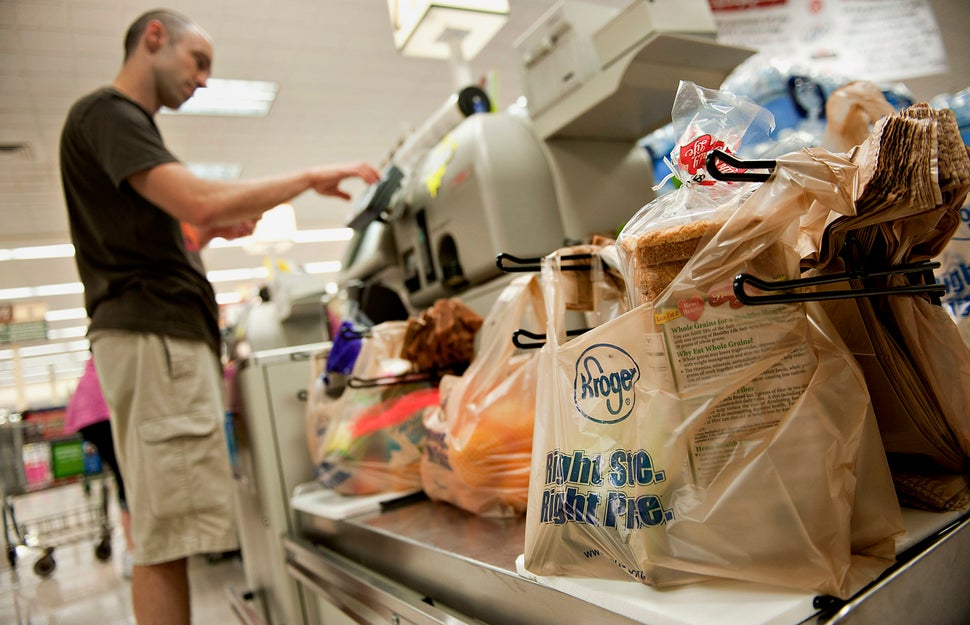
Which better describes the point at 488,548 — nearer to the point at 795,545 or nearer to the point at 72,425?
the point at 795,545

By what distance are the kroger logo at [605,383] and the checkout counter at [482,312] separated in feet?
0.59

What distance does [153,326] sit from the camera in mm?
1423

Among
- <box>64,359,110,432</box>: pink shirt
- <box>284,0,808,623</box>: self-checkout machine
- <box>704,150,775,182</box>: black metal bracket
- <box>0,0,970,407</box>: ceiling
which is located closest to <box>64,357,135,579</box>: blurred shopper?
<box>64,359,110,432</box>: pink shirt

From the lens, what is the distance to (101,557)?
3984mm

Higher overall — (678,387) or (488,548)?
(678,387)

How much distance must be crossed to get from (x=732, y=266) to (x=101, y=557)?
4780mm

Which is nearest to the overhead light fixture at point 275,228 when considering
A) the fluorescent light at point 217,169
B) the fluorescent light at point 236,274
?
the fluorescent light at point 217,169

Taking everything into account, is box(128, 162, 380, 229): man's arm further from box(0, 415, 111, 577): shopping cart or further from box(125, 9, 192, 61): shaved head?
box(0, 415, 111, 577): shopping cart

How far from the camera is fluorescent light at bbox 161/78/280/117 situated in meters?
5.46

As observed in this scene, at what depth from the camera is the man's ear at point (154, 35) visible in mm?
1624

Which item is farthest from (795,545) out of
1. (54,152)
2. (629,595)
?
(54,152)

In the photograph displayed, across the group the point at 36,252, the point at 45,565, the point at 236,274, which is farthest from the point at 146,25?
the point at 236,274

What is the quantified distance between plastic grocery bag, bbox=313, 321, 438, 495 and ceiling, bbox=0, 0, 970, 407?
1163mm

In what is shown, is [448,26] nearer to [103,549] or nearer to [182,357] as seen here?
[182,357]
